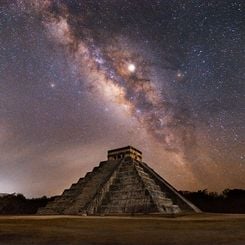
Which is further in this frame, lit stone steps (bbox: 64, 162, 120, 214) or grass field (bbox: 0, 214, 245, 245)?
lit stone steps (bbox: 64, 162, 120, 214)

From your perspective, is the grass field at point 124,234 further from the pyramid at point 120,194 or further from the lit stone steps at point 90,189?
the lit stone steps at point 90,189

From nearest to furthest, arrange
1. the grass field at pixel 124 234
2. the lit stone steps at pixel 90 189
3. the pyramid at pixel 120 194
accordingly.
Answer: the grass field at pixel 124 234 < the pyramid at pixel 120 194 < the lit stone steps at pixel 90 189

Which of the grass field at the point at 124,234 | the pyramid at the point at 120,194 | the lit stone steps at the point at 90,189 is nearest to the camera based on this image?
the grass field at the point at 124,234

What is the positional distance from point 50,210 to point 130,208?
9083 mm

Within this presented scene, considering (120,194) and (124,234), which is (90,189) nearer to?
(120,194)

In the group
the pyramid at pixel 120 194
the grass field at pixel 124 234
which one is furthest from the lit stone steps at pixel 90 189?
the grass field at pixel 124 234

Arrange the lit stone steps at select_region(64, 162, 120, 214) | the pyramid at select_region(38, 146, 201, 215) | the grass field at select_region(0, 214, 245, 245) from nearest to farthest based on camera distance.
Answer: the grass field at select_region(0, 214, 245, 245) → the pyramid at select_region(38, 146, 201, 215) → the lit stone steps at select_region(64, 162, 120, 214)

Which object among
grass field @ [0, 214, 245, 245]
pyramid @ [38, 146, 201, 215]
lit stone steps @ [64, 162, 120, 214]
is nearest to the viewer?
grass field @ [0, 214, 245, 245]

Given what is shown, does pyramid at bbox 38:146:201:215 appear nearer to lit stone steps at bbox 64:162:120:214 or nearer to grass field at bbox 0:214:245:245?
lit stone steps at bbox 64:162:120:214

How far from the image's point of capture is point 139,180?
31.9m

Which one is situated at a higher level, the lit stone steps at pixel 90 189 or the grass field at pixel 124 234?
the lit stone steps at pixel 90 189

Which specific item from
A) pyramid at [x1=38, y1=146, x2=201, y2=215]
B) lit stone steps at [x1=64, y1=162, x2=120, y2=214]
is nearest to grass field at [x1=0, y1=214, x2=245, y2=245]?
pyramid at [x1=38, y1=146, x2=201, y2=215]

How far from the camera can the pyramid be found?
28216mm

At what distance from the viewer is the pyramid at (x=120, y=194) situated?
92.6 feet
